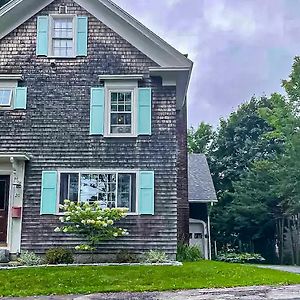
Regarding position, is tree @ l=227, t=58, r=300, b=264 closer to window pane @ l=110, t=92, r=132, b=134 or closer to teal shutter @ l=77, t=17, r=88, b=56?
window pane @ l=110, t=92, r=132, b=134

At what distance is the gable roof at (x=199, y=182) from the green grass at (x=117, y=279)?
1009 cm

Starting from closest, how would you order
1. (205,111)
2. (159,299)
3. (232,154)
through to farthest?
(159,299) < (232,154) < (205,111)

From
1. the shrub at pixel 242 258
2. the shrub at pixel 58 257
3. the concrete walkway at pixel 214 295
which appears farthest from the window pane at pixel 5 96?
the shrub at pixel 242 258

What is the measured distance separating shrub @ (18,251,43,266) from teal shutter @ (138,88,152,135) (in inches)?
178

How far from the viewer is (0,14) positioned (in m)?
14.6

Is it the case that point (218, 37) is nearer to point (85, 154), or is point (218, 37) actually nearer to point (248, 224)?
point (248, 224)

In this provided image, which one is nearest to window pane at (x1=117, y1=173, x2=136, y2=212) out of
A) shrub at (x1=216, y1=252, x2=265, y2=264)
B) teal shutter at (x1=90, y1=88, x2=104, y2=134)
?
teal shutter at (x1=90, y1=88, x2=104, y2=134)

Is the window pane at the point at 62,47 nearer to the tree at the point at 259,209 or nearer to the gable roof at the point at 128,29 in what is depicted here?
the gable roof at the point at 128,29

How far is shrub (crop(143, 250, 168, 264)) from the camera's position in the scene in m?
13.3

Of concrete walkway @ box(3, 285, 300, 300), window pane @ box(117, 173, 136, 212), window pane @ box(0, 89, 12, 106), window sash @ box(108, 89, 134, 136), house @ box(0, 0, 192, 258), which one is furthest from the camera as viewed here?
window pane @ box(0, 89, 12, 106)

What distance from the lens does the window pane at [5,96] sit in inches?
576

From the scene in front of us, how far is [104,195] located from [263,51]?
1826 cm

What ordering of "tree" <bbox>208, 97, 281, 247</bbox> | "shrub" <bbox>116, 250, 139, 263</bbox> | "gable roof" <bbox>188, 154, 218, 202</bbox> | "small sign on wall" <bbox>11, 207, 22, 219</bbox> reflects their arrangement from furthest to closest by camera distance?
"tree" <bbox>208, 97, 281, 247</bbox> → "gable roof" <bbox>188, 154, 218, 202</bbox> → "small sign on wall" <bbox>11, 207, 22, 219</bbox> → "shrub" <bbox>116, 250, 139, 263</bbox>

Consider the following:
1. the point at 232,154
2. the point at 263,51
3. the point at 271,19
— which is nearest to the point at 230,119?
the point at 232,154
